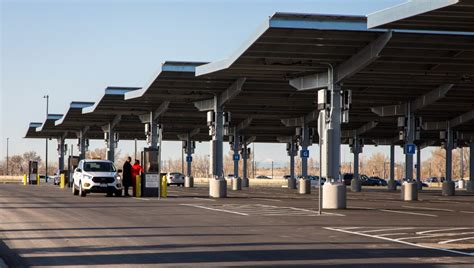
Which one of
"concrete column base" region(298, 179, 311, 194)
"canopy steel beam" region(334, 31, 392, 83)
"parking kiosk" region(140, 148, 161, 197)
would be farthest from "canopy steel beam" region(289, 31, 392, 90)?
"concrete column base" region(298, 179, 311, 194)

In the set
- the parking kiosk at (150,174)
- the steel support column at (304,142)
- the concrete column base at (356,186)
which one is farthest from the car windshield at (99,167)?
the concrete column base at (356,186)

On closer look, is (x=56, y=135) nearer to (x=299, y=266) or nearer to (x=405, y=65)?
(x=405, y=65)

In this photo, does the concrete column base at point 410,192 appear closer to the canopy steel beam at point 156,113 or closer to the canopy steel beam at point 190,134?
the canopy steel beam at point 156,113

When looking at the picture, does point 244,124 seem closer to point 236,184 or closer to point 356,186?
point 236,184

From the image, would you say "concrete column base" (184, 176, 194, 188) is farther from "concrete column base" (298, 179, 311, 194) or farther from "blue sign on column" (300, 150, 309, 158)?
"concrete column base" (298, 179, 311, 194)

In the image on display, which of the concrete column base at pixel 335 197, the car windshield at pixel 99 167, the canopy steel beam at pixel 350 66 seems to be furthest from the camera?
the car windshield at pixel 99 167

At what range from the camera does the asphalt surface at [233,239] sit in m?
16.2

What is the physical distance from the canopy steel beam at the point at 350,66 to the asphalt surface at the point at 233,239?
6198mm

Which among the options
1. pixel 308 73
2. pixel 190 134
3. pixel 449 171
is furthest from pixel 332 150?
pixel 190 134

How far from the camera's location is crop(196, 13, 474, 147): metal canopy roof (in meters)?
33.3

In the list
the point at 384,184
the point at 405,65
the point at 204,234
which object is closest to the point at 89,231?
the point at 204,234

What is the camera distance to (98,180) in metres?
48.5

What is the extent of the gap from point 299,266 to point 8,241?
23.8 ft

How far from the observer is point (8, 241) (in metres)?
20.0
